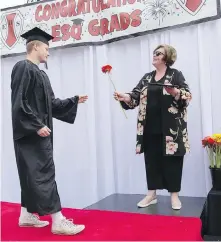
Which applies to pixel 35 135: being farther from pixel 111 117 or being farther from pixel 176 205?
pixel 111 117

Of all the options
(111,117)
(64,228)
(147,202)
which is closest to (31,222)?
(64,228)

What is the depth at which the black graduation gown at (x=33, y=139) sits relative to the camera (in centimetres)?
187

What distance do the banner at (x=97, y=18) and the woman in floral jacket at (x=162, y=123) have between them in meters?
0.54

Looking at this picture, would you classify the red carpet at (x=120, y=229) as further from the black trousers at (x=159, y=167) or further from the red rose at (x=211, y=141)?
the red rose at (x=211, y=141)

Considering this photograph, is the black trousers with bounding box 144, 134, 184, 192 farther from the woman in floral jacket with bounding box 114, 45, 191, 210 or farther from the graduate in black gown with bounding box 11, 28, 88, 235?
the graduate in black gown with bounding box 11, 28, 88, 235

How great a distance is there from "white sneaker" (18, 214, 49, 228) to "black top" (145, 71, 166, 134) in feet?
3.21

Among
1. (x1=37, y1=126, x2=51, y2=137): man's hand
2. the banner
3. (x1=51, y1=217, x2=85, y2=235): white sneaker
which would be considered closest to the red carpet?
(x1=51, y1=217, x2=85, y2=235): white sneaker

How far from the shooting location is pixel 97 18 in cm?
304

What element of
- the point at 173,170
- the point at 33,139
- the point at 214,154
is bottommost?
the point at 173,170

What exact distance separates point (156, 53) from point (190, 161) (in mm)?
1015

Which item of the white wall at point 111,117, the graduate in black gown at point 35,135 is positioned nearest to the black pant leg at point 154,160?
the white wall at point 111,117

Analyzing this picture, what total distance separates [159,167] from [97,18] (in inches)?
60.3

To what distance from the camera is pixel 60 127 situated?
130 inches

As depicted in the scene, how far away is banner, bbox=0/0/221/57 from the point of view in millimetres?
2705
